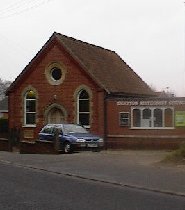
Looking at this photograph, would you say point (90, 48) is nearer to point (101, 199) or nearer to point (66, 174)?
point (66, 174)

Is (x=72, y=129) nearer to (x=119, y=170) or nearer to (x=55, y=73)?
(x=55, y=73)

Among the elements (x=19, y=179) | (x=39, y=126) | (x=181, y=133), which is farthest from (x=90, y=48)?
(x=19, y=179)

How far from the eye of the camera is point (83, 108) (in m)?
36.3

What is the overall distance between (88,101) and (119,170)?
17.2m

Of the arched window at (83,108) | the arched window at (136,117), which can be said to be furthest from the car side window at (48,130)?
the arched window at (136,117)

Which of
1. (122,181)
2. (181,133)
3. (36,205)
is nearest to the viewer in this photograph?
(36,205)

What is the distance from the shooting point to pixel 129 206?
11289mm

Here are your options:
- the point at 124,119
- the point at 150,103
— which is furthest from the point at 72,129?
the point at 150,103

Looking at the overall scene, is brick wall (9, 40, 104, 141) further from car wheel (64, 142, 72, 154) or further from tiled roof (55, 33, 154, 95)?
car wheel (64, 142, 72, 154)

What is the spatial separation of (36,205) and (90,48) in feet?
101

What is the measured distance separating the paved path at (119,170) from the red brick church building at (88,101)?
9.21m

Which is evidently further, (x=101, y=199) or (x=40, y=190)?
(x=40, y=190)

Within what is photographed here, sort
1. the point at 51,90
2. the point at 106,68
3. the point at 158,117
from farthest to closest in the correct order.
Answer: the point at 106,68 → the point at 51,90 → the point at 158,117

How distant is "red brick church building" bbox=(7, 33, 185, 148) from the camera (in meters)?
32.8
